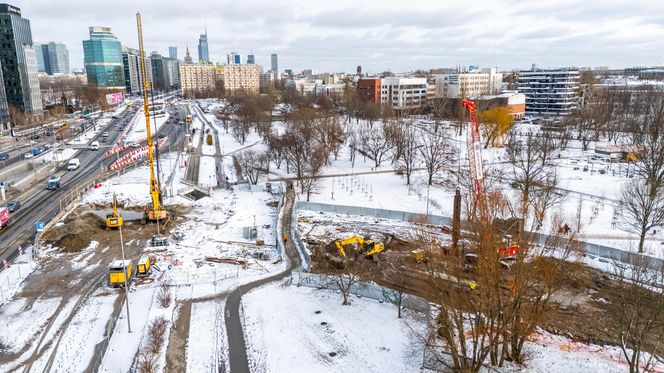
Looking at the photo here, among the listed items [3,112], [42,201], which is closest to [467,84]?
[3,112]

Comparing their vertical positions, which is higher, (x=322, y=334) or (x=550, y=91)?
(x=550, y=91)

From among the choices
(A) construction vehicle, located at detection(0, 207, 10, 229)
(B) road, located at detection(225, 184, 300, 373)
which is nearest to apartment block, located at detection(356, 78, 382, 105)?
(B) road, located at detection(225, 184, 300, 373)

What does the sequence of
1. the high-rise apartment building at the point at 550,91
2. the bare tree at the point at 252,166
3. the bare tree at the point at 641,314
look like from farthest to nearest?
1. the high-rise apartment building at the point at 550,91
2. the bare tree at the point at 252,166
3. the bare tree at the point at 641,314

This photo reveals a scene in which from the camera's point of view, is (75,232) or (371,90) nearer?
(75,232)

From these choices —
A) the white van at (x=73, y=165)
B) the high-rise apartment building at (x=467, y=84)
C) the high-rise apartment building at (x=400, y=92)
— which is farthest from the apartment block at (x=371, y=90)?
the white van at (x=73, y=165)

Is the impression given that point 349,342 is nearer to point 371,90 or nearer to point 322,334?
point 322,334

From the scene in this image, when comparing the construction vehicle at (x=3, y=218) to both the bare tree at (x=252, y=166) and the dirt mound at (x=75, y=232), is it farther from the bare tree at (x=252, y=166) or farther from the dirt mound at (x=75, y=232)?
the bare tree at (x=252, y=166)

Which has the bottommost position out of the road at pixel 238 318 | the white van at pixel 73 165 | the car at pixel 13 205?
the road at pixel 238 318
